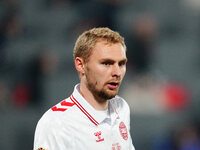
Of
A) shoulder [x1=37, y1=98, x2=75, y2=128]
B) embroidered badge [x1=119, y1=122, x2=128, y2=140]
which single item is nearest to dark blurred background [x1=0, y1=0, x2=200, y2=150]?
embroidered badge [x1=119, y1=122, x2=128, y2=140]

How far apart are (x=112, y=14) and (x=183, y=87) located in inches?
95.6

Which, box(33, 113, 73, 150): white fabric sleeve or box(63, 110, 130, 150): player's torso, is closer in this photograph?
box(33, 113, 73, 150): white fabric sleeve

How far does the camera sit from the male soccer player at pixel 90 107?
9.86 feet

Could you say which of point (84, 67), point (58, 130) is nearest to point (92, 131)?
point (58, 130)

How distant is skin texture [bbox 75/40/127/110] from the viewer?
313 centimetres

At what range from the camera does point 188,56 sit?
9625mm

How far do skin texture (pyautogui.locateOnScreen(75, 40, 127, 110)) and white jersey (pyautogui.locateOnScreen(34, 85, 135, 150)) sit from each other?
0.53ft

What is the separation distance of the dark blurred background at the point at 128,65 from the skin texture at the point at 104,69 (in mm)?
5177

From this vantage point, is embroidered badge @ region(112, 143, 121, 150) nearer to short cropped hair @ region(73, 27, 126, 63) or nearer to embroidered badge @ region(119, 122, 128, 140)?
embroidered badge @ region(119, 122, 128, 140)

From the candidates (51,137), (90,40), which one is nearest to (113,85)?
(90,40)

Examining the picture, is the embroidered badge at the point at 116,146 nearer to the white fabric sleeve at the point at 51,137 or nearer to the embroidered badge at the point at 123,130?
the embroidered badge at the point at 123,130

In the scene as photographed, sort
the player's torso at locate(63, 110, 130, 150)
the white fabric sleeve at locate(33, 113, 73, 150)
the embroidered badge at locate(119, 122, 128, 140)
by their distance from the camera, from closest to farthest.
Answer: the white fabric sleeve at locate(33, 113, 73, 150) < the player's torso at locate(63, 110, 130, 150) < the embroidered badge at locate(119, 122, 128, 140)

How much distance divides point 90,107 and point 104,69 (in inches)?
13.3

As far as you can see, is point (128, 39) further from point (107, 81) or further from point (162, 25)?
point (107, 81)
